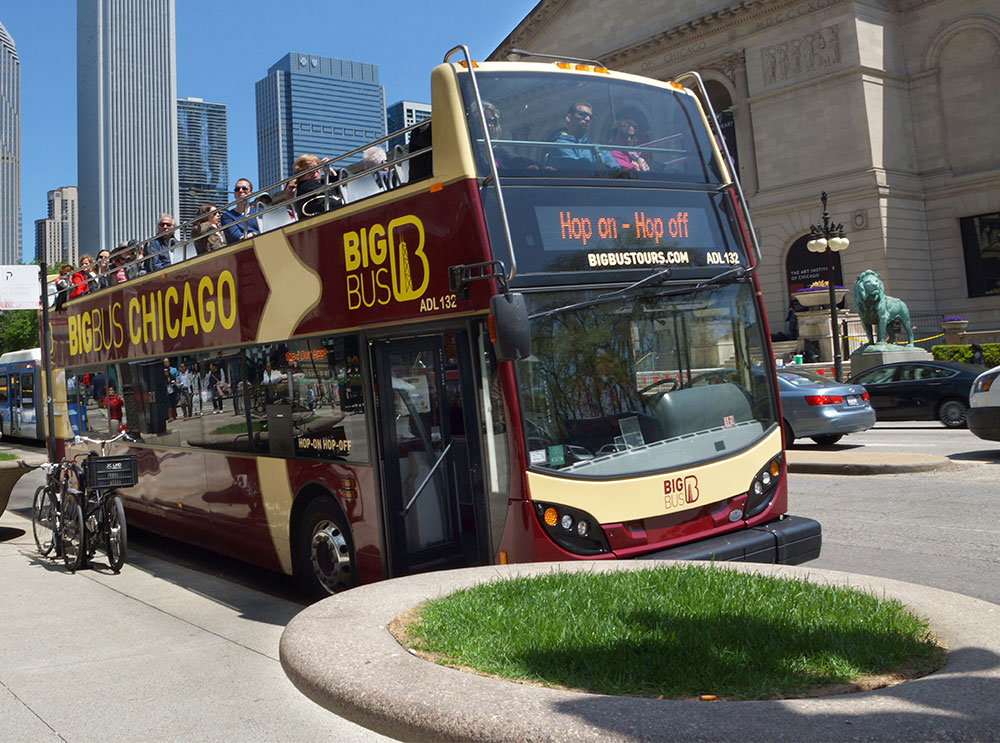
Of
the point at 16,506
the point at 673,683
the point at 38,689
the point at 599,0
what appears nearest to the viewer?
the point at 673,683

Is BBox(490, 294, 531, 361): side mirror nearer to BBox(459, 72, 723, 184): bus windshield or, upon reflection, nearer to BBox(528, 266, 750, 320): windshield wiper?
BBox(528, 266, 750, 320): windshield wiper

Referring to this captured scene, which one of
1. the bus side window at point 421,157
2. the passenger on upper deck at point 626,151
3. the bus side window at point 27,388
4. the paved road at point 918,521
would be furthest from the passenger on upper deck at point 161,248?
the bus side window at point 27,388

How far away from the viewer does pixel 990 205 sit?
148 feet

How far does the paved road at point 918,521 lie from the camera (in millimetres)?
7848

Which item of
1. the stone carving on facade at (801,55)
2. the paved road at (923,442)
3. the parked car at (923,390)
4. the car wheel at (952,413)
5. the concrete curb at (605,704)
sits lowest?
the concrete curb at (605,704)

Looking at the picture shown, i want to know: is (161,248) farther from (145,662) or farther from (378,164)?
(145,662)

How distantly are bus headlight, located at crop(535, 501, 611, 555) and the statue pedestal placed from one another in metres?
25.3

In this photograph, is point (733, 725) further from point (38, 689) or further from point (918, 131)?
point (918, 131)

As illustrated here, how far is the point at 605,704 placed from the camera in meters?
3.80

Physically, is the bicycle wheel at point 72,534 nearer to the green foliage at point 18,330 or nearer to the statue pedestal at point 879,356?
the statue pedestal at point 879,356

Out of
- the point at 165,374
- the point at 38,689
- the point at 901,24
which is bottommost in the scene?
the point at 38,689

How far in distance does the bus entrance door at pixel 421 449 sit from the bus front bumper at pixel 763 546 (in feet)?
5.06

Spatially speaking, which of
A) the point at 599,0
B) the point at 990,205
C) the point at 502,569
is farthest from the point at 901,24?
the point at 502,569

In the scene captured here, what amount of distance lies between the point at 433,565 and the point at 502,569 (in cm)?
128
